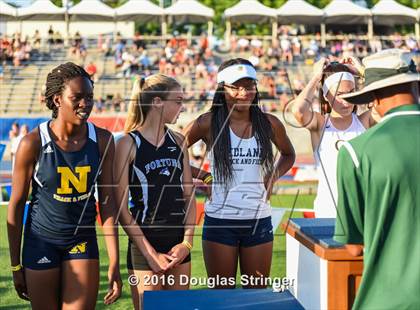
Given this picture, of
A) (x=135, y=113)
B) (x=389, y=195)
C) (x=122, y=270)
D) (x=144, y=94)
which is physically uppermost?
(x=144, y=94)

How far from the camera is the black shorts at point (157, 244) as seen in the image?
13.8ft

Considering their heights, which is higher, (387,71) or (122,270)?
(387,71)

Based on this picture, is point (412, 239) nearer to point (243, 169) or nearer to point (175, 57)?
point (243, 169)

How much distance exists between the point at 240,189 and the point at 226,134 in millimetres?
350

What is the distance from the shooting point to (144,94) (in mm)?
4242

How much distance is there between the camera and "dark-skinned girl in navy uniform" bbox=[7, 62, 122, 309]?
3.87 meters

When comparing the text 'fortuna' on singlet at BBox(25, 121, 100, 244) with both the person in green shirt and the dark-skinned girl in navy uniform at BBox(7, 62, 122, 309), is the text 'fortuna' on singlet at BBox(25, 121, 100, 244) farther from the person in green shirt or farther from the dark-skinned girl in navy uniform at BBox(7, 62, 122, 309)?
the person in green shirt

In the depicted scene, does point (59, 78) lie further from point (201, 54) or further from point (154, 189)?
point (201, 54)

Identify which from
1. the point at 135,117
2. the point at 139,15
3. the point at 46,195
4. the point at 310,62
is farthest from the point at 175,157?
the point at 139,15

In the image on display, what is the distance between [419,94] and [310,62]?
26814 mm

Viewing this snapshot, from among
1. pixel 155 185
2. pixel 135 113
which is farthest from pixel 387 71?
pixel 135 113

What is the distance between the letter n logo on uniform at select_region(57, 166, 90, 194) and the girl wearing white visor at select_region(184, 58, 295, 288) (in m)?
0.95

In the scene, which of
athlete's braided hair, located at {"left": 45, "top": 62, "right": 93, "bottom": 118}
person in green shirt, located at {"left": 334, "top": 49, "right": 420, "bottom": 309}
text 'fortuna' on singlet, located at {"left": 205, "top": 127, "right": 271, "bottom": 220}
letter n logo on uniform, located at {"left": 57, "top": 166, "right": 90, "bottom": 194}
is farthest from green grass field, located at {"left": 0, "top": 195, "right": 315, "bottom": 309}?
person in green shirt, located at {"left": 334, "top": 49, "right": 420, "bottom": 309}

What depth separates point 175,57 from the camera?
98.3 ft
